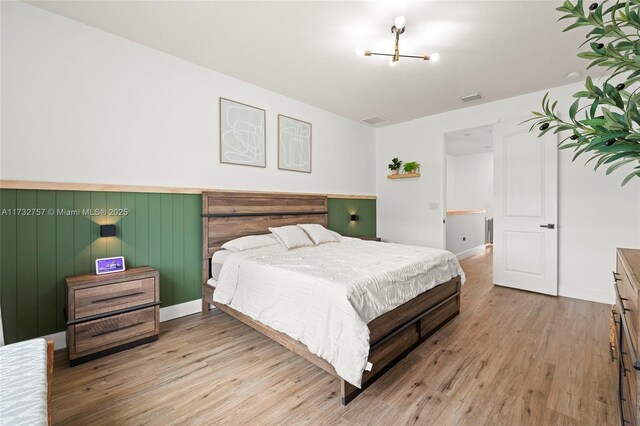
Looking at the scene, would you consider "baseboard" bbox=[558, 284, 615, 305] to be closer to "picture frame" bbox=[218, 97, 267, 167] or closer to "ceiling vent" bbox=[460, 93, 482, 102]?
"ceiling vent" bbox=[460, 93, 482, 102]

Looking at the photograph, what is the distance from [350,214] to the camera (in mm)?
5207

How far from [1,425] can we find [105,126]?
2.42 meters

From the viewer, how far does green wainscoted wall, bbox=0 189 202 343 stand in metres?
2.24

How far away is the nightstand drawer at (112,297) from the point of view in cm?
221

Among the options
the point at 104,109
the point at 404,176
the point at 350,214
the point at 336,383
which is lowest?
the point at 336,383

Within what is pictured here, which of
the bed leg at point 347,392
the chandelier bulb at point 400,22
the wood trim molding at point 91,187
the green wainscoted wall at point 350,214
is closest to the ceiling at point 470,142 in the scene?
the green wainscoted wall at point 350,214

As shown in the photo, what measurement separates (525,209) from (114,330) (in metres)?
4.90

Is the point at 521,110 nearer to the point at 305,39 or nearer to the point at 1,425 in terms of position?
the point at 305,39

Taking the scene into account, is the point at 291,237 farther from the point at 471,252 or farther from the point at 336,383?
the point at 471,252

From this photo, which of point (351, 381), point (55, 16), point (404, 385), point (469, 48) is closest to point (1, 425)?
point (351, 381)

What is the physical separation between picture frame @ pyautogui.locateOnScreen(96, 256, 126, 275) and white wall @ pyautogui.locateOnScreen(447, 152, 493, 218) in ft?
25.3

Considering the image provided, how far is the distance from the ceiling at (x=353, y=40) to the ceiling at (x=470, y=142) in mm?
1483

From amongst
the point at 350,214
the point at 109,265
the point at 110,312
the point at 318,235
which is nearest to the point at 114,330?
the point at 110,312

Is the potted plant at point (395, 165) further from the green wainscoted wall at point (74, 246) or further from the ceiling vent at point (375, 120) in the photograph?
the green wainscoted wall at point (74, 246)
